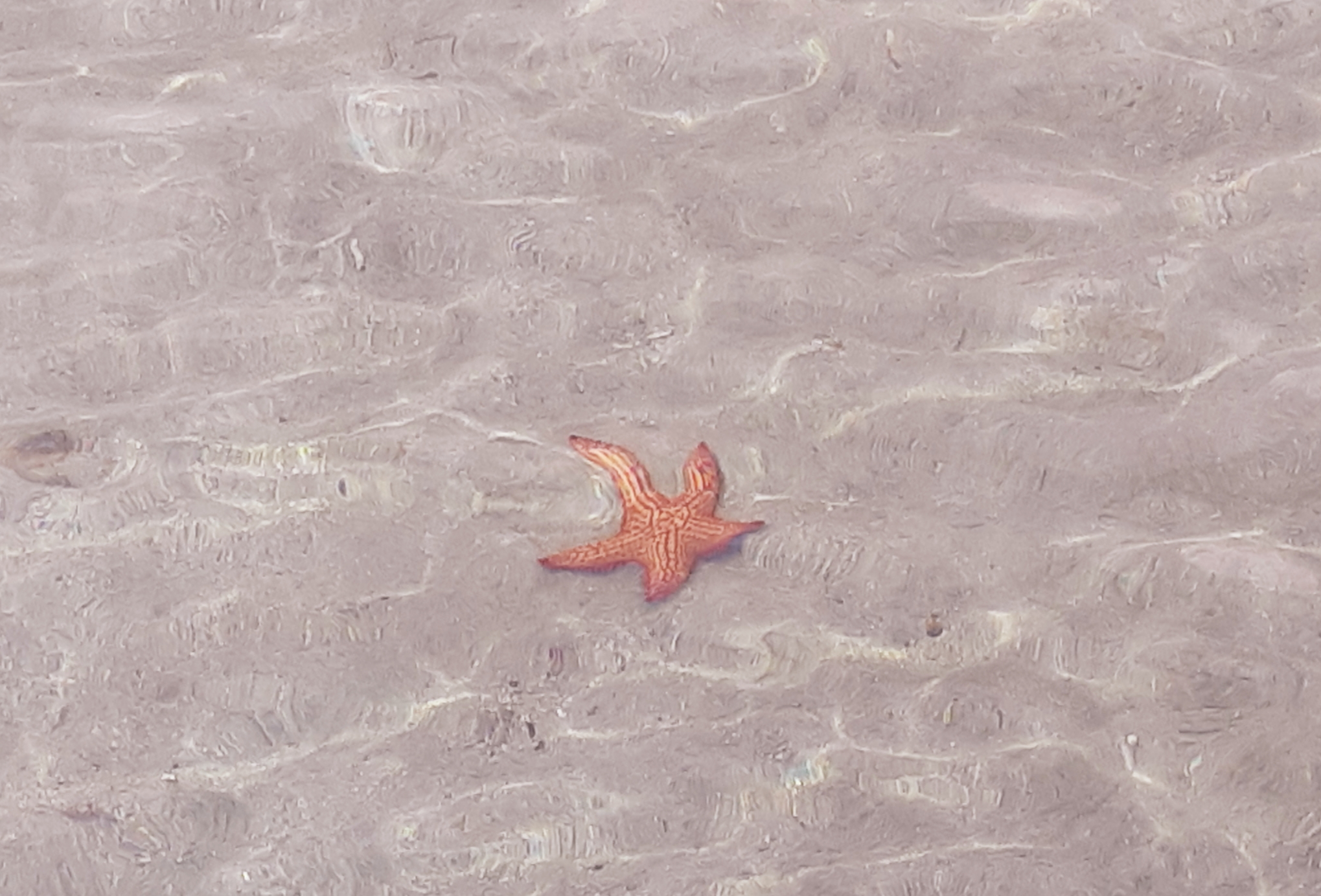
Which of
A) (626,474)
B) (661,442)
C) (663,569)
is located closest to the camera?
(663,569)

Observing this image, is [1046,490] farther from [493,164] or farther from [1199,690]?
[493,164]

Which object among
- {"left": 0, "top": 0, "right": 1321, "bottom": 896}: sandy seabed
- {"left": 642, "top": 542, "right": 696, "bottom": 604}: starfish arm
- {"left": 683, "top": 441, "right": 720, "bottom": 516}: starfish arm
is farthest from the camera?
{"left": 683, "top": 441, "right": 720, "bottom": 516}: starfish arm

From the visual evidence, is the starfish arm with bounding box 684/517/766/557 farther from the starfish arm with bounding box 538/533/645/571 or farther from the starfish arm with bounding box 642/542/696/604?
the starfish arm with bounding box 538/533/645/571

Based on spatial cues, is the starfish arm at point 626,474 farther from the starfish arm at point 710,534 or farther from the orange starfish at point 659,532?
the starfish arm at point 710,534

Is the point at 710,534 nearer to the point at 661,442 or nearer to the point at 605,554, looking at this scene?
the point at 605,554

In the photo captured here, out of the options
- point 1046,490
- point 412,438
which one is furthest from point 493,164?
point 1046,490

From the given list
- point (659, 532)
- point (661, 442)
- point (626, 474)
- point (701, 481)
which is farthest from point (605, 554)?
point (661, 442)

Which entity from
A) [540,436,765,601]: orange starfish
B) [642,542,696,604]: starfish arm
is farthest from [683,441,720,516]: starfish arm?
[642,542,696,604]: starfish arm
